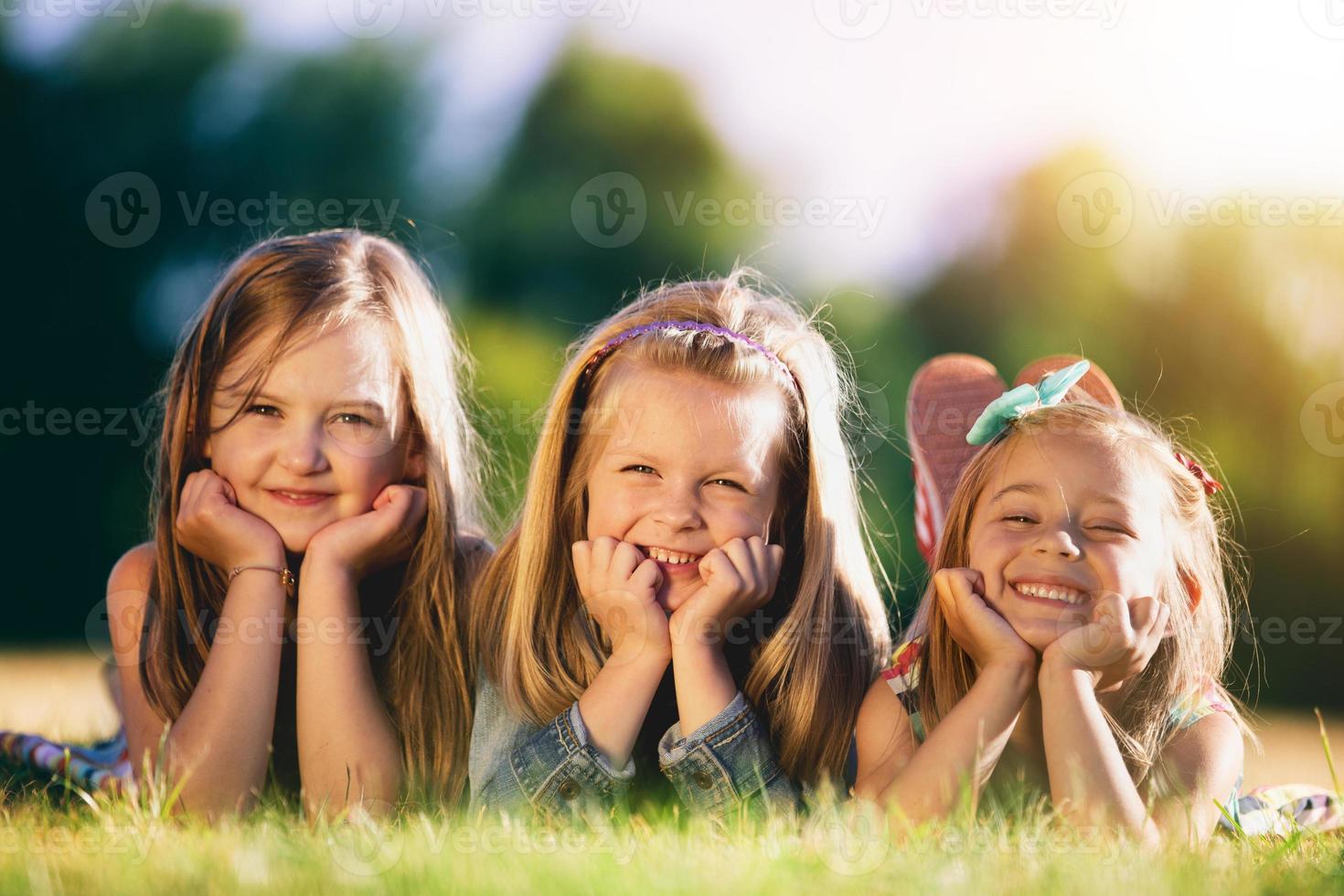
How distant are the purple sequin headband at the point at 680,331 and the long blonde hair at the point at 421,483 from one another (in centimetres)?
52

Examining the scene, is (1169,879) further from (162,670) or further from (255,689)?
(162,670)

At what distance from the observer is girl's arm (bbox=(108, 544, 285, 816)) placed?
3139 mm

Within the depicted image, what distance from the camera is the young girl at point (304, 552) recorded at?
324 cm

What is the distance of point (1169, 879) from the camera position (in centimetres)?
204

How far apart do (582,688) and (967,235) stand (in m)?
7.32

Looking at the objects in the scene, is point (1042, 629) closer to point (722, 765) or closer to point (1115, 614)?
point (1115, 614)

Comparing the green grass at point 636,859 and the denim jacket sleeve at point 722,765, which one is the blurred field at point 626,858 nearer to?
the green grass at point 636,859

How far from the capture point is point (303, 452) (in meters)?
3.32

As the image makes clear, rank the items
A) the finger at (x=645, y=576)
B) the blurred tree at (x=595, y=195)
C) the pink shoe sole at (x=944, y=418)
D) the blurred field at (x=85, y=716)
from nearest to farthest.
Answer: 1. the finger at (x=645, y=576)
2. the pink shoe sole at (x=944, y=418)
3. the blurred field at (x=85, y=716)
4. the blurred tree at (x=595, y=195)

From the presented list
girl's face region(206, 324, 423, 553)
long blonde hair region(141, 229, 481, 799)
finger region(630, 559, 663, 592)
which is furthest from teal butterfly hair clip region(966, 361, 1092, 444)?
girl's face region(206, 324, 423, 553)

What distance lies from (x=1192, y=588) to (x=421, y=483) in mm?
2153

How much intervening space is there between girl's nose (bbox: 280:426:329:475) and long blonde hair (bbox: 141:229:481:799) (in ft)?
0.63

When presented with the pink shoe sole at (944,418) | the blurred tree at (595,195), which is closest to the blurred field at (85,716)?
the pink shoe sole at (944,418)

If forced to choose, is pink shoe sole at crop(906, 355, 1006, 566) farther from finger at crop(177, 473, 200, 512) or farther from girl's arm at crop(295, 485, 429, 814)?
finger at crop(177, 473, 200, 512)
